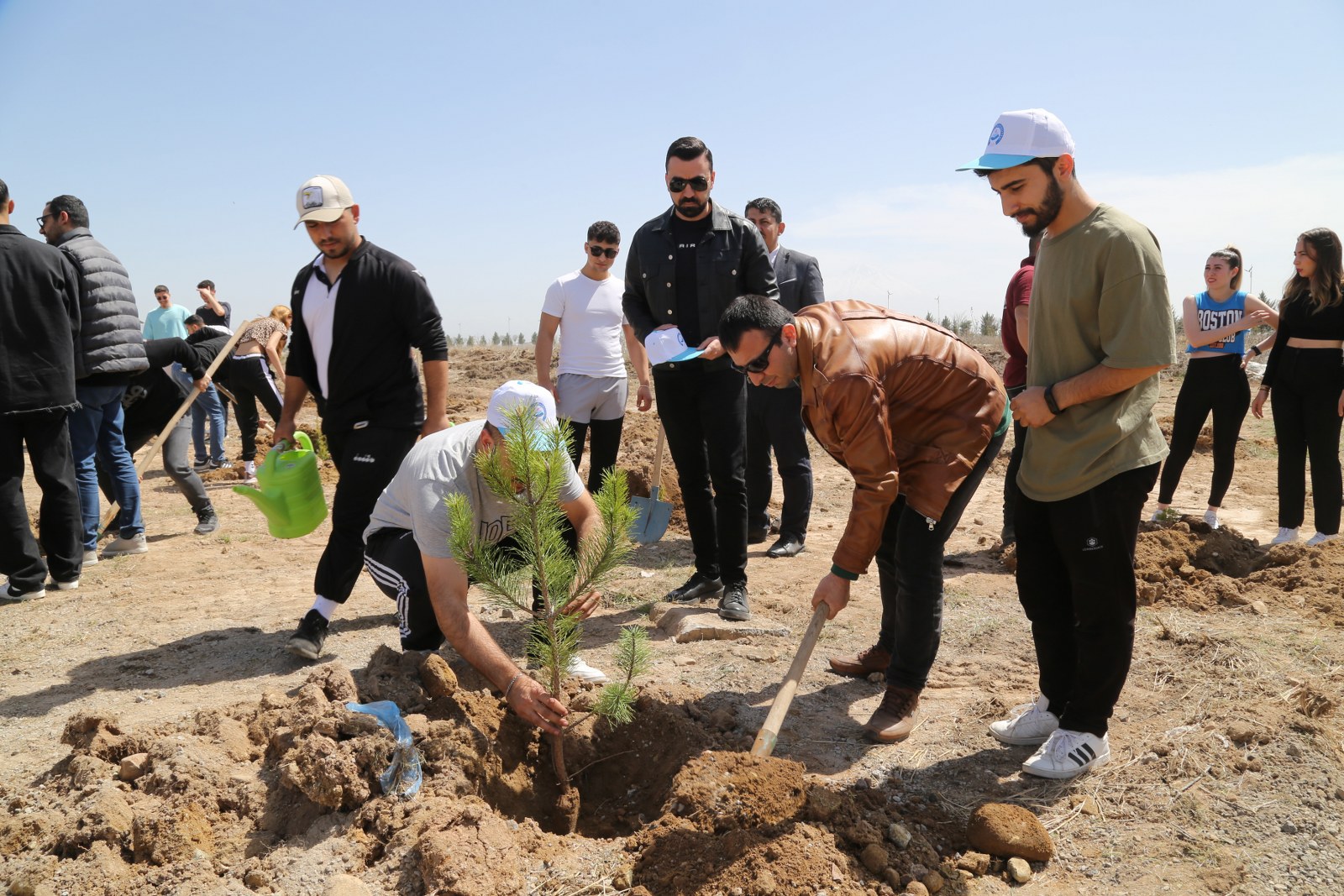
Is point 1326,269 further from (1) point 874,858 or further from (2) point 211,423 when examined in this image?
(2) point 211,423

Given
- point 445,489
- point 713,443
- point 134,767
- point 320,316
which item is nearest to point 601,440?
point 713,443

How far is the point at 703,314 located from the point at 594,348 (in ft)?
4.98

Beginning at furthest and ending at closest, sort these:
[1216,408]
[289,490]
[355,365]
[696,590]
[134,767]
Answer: [1216,408] < [696,590] < [289,490] < [355,365] < [134,767]

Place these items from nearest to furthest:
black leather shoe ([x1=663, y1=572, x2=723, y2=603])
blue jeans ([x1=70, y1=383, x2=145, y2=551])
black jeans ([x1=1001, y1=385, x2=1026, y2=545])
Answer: black leather shoe ([x1=663, y1=572, x2=723, y2=603])
black jeans ([x1=1001, y1=385, x2=1026, y2=545])
blue jeans ([x1=70, y1=383, x2=145, y2=551])

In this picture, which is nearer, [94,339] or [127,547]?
[94,339]

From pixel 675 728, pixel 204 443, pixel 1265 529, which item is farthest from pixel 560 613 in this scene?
pixel 204 443

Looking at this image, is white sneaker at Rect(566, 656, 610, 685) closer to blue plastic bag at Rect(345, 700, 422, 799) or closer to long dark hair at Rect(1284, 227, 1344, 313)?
blue plastic bag at Rect(345, 700, 422, 799)

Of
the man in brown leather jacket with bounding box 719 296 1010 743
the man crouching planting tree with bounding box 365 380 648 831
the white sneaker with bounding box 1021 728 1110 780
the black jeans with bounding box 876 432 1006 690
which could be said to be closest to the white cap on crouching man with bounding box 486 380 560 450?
the man crouching planting tree with bounding box 365 380 648 831

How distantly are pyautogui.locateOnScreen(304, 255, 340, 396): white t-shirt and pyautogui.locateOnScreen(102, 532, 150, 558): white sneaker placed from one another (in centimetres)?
301

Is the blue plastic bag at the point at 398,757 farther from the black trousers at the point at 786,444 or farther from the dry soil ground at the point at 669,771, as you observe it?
the black trousers at the point at 786,444

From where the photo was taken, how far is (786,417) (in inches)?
241

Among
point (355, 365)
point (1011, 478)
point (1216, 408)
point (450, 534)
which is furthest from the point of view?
point (1216, 408)

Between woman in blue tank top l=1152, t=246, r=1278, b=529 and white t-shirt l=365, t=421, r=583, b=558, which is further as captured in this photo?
woman in blue tank top l=1152, t=246, r=1278, b=529

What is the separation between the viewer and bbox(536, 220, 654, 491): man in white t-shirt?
594 cm
